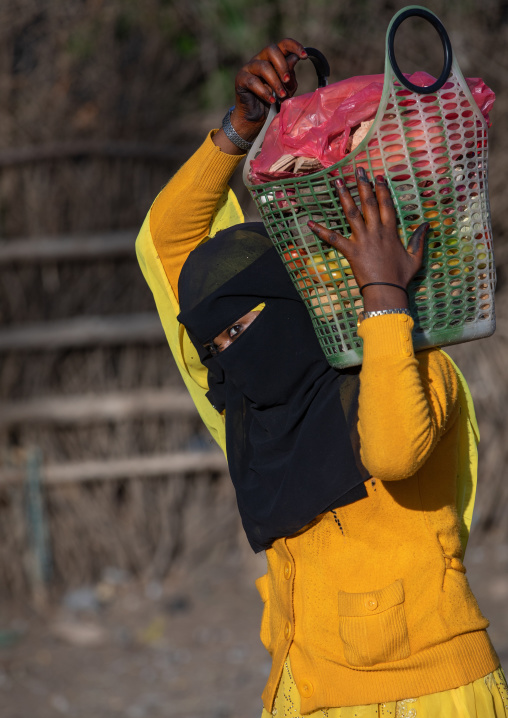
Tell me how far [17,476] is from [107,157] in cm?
192

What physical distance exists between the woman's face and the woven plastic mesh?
23 centimetres

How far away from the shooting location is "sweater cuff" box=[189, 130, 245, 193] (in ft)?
6.24

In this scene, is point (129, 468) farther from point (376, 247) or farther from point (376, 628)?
point (376, 247)

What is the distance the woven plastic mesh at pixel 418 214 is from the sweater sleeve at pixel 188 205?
1.23 ft

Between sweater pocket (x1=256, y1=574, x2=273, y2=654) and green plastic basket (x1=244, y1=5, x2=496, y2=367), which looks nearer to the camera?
green plastic basket (x1=244, y1=5, x2=496, y2=367)

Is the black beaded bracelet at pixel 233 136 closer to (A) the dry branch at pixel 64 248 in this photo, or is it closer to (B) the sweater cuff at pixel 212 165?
(B) the sweater cuff at pixel 212 165

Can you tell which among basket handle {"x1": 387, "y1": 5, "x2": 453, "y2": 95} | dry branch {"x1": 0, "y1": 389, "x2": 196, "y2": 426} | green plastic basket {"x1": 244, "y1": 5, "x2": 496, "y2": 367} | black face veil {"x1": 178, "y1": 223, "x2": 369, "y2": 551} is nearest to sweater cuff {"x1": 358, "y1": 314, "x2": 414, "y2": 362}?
green plastic basket {"x1": 244, "y1": 5, "x2": 496, "y2": 367}

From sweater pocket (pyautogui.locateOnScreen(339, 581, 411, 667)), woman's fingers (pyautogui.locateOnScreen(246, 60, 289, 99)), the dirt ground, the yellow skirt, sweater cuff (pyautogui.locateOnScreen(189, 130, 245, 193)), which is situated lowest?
the dirt ground

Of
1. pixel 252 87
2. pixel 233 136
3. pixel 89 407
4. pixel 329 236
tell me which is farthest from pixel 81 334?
pixel 329 236

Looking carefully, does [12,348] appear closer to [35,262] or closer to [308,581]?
[35,262]

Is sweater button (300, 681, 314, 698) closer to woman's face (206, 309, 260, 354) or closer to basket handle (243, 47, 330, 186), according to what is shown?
woman's face (206, 309, 260, 354)

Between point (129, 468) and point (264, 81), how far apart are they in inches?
131

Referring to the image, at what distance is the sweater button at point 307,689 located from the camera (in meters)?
1.65

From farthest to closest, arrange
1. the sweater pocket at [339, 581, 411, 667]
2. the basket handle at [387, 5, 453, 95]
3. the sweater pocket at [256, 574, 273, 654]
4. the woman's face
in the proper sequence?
1. the sweater pocket at [256, 574, 273, 654]
2. the woman's face
3. the sweater pocket at [339, 581, 411, 667]
4. the basket handle at [387, 5, 453, 95]
